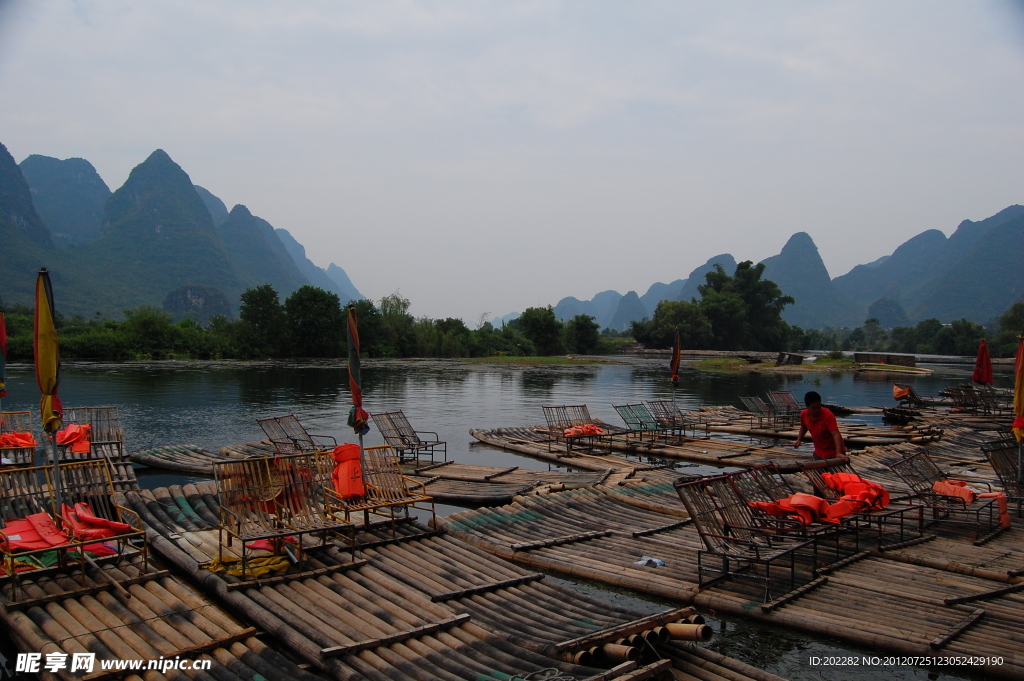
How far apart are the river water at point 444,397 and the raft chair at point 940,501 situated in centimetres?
424

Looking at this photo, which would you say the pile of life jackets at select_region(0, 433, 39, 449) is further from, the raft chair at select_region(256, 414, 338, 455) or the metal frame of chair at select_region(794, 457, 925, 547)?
the metal frame of chair at select_region(794, 457, 925, 547)

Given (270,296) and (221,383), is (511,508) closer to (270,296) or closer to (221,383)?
(221,383)

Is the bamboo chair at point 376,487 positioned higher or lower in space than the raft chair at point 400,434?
higher

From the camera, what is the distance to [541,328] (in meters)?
92.2

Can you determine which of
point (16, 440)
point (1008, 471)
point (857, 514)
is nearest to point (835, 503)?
point (857, 514)

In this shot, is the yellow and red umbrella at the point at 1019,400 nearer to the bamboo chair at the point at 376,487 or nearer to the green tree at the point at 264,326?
the bamboo chair at the point at 376,487

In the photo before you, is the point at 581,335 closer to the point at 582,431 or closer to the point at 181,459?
the point at 582,431

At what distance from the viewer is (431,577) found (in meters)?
7.68

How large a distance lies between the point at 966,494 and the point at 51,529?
12.2 m

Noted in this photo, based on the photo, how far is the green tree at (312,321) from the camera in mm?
75625

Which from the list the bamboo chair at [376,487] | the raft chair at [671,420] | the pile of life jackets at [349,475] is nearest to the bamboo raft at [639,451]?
the raft chair at [671,420]

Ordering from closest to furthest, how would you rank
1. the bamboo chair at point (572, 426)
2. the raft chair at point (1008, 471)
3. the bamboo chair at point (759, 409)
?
the raft chair at point (1008, 471)
the bamboo chair at point (572, 426)
the bamboo chair at point (759, 409)

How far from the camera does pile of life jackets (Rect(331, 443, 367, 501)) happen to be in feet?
29.3

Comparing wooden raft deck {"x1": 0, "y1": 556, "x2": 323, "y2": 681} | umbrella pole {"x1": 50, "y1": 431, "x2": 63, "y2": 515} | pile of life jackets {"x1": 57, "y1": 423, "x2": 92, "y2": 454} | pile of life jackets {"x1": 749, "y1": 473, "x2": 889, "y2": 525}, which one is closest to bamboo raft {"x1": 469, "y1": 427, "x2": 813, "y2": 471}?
pile of life jackets {"x1": 749, "y1": 473, "x2": 889, "y2": 525}
